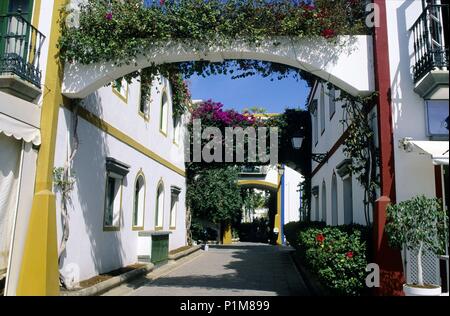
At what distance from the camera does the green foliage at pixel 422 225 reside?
5.62 metres

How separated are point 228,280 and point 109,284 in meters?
2.77

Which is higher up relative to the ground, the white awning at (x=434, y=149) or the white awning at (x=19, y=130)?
the white awning at (x=19, y=130)

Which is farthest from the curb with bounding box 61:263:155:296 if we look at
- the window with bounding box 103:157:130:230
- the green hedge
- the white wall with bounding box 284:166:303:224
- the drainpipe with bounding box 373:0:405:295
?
the white wall with bounding box 284:166:303:224

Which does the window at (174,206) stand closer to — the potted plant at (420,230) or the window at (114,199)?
the window at (114,199)

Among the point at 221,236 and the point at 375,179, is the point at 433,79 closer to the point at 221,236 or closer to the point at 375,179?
the point at 375,179

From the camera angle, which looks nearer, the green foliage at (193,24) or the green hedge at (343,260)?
the green hedge at (343,260)

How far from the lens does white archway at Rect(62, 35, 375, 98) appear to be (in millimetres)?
7043

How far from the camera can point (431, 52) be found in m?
6.14

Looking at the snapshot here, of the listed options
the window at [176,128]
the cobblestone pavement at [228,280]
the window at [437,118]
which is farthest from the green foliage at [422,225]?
the window at [176,128]

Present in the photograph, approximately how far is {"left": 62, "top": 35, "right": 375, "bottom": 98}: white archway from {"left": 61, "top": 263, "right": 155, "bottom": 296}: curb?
341 cm

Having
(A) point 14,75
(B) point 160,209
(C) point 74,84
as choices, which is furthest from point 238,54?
(B) point 160,209

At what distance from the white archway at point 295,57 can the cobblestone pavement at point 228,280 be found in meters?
4.10

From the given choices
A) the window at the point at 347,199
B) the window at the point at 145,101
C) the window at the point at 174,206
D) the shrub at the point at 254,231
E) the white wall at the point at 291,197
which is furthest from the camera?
the shrub at the point at 254,231

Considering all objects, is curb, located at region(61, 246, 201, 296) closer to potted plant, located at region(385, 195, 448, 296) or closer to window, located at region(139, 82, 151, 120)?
window, located at region(139, 82, 151, 120)
